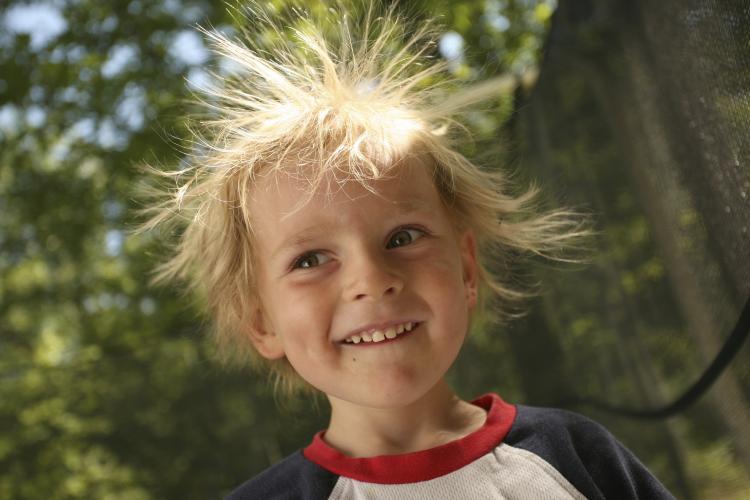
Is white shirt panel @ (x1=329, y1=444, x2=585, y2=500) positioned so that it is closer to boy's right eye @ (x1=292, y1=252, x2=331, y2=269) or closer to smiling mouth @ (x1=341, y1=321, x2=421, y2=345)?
smiling mouth @ (x1=341, y1=321, x2=421, y2=345)

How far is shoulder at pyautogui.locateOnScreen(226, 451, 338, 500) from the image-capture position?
1439 mm

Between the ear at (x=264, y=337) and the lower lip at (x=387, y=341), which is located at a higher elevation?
the ear at (x=264, y=337)

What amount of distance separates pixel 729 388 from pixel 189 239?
1.07 m

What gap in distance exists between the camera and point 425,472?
4.52 ft

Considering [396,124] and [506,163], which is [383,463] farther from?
[506,163]

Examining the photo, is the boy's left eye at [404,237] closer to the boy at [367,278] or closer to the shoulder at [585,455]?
the boy at [367,278]

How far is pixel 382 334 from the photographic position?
1.35 metres

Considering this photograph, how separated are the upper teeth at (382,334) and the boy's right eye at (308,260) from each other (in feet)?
0.44

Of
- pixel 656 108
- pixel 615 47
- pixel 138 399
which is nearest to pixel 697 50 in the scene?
pixel 656 108

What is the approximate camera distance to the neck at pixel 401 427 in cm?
148

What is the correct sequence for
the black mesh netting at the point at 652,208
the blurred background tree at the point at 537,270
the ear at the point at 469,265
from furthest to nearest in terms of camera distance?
the blurred background tree at the point at 537,270, the ear at the point at 469,265, the black mesh netting at the point at 652,208

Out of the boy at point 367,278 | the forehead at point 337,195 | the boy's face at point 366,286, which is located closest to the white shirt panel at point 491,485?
the boy at point 367,278

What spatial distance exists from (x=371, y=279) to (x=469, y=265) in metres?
0.35

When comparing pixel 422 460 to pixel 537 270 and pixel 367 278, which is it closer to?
pixel 367 278
